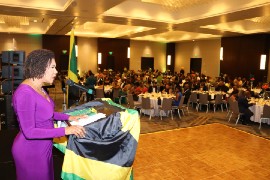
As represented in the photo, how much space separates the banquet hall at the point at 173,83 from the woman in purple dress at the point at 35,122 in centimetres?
76

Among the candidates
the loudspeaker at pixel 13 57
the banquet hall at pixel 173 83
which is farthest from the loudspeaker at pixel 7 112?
the loudspeaker at pixel 13 57

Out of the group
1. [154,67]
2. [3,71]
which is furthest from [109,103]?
[154,67]

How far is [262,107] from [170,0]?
4.69 m

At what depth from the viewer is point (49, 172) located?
198cm

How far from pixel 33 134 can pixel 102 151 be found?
21.5 inches

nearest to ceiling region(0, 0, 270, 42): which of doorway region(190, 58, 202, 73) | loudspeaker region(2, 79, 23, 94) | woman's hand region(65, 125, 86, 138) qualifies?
loudspeaker region(2, 79, 23, 94)

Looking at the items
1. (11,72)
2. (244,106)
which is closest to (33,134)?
(11,72)

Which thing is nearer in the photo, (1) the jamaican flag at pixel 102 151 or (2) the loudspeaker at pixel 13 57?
(1) the jamaican flag at pixel 102 151

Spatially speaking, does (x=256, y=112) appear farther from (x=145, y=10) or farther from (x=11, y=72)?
(x=11, y=72)

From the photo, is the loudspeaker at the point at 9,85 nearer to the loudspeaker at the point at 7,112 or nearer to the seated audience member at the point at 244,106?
the loudspeaker at the point at 7,112

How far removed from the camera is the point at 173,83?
13328 millimetres

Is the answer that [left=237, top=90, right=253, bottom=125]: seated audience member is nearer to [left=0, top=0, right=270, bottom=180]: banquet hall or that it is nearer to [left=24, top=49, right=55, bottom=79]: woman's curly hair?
[left=0, top=0, right=270, bottom=180]: banquet hall

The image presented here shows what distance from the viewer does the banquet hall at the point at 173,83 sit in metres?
4.97

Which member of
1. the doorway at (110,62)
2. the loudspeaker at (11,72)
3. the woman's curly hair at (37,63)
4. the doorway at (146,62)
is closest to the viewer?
the woman's curly hair at (37,63)
